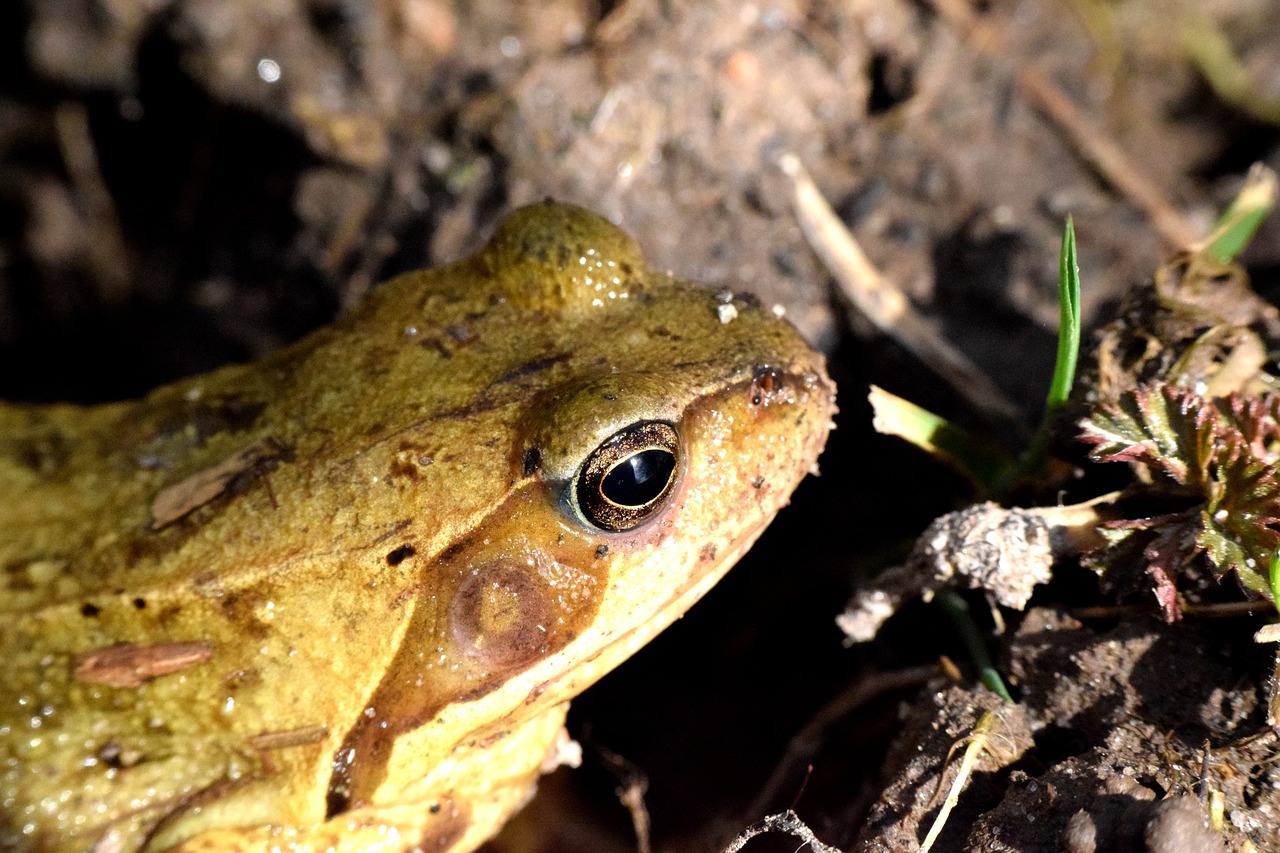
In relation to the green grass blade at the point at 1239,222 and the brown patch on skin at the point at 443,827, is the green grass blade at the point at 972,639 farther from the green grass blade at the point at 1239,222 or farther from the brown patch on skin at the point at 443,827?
the brown patch on skin at the point at 443,827

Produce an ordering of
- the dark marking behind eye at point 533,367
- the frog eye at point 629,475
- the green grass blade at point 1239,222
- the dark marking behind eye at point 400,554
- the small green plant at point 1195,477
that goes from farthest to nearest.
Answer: the green grass blade at point 1239,222 < the dark marking behind eye at point 533,367 < the dark marking behind eye at point 400,554 < the frog eye at point 629,475 < the small green plant at point 1195,477

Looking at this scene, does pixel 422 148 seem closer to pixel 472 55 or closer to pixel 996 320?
pixel 472 55

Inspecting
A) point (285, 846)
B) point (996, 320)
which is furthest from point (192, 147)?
point (996, 320)

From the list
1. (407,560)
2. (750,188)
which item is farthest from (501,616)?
(750,188)

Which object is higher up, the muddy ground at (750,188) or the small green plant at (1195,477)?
the muddy ground at (750,188)

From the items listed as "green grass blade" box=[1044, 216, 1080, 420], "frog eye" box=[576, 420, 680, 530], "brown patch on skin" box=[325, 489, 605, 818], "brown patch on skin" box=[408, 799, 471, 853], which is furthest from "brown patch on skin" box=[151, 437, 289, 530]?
"green grass blade" box=[1044, 216, 1080, 420]

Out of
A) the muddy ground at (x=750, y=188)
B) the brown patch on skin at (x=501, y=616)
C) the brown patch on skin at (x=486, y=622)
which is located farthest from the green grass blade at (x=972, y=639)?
the brown patch on skin at (x=501, y=616)

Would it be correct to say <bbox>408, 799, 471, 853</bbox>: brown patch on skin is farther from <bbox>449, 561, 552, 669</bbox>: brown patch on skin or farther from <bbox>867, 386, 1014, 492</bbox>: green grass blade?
<bbox>867, 386, 1014, 492</bbox>: green grass blade
